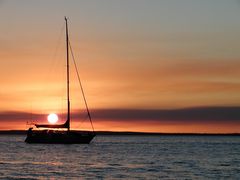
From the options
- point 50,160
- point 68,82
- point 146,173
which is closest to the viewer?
point 146,173

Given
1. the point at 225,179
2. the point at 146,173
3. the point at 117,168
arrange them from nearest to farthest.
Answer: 1. the point at 225,179
2. the point at 146,173
3. the point at 117,168

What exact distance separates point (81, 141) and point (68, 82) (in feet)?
39.5

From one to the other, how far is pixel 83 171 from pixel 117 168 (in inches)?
194

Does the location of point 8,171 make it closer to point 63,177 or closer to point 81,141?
point 63,177

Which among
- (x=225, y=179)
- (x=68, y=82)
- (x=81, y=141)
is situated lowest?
(x=225, y=179)

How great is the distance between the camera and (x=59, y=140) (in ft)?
345

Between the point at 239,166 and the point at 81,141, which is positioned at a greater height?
the point at 81,141

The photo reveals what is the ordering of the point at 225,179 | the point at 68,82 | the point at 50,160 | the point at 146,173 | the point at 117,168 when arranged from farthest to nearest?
the point at 68,82
the point at 50,160
the point at 117,168
the point at 146,173
the point at 225,179

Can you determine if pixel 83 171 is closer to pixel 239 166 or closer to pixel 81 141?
pixel 239 166

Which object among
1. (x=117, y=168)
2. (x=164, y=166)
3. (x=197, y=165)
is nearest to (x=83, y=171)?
(x=117, y=168)

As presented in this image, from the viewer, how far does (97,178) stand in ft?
171

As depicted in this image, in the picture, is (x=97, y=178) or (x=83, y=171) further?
(x=83, y=171)

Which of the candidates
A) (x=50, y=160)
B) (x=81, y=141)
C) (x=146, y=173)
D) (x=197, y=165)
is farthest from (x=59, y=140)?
(x=146, y=173)

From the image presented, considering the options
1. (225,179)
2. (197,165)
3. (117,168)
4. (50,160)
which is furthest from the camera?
(50,160)
